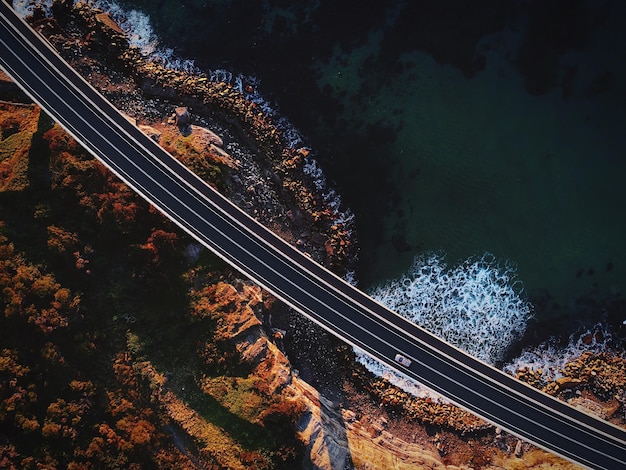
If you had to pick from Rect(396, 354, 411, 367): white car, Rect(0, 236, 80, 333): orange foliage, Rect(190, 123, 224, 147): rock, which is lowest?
Rect(0, 236, 80, 333): orange foliage

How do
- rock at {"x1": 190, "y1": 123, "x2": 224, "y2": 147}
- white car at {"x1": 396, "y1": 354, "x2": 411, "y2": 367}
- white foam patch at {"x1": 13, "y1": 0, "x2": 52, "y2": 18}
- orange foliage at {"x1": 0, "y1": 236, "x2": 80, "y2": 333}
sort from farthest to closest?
white foam patch at {"x1": 13, "y1": 0, "x2": 52, "y2": 18} → rock at {"x1": 190, "y1": 123, "x2": 224, "y2": 147} → white car at {"x1": 396, "y1": 354, "x2": 411, "y2": 367} → orange foliage at {"x1": 0, "y1": 236, "x2": 80, "y2": 333}

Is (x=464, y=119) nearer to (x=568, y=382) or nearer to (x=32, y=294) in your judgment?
(x=568, y=382)

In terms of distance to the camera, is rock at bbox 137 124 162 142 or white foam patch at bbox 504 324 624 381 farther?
white foam patch at bbox 504 324 624 381

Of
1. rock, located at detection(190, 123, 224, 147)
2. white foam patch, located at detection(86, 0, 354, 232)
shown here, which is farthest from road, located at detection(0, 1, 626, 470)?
white foam patch, located at detection(86, 0, 354, 232)

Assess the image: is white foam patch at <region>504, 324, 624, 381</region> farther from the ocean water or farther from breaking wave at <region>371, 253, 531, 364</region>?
breaking wave at <region>371, 253, 531, 364</region>

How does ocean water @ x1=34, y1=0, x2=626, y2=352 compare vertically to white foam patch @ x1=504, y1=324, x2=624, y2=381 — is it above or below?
above

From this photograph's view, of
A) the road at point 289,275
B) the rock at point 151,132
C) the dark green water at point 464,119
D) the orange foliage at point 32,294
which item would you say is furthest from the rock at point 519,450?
the rock at point 151,132

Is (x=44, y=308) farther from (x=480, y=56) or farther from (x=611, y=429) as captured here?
(x=611, y=429)

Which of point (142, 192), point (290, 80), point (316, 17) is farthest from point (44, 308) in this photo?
point (316, 17)

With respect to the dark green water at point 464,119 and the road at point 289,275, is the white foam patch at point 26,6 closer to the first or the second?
the road at point 289,275
